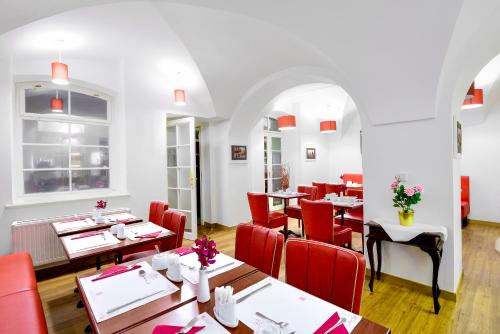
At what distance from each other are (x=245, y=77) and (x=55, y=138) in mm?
2874

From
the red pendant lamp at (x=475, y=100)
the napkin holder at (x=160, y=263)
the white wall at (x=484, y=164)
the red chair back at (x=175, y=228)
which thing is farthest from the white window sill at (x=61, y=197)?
the white wall at (x=484, y=164)

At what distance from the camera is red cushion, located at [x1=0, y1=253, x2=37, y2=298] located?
1.82 meters

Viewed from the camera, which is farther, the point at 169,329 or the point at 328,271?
the point at 328,271

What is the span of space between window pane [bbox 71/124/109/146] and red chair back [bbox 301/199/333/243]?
3144 mm

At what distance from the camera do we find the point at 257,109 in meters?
4.85

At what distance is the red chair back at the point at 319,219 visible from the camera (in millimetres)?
2873

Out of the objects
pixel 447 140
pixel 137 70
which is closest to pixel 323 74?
pixel 447 140

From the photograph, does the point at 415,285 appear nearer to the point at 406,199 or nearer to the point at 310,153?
the point at 406,199

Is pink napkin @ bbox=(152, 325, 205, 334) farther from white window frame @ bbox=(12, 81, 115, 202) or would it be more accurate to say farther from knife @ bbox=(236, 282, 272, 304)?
white window frame @ bbox=(12, 81, 115, 202)

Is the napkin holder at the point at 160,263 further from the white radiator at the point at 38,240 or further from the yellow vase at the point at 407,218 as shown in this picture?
the yellow vase at the point at 407,218

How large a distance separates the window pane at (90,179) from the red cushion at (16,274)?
134 cm

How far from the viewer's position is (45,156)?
11.1 ft

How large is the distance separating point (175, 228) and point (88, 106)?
2.56 meters

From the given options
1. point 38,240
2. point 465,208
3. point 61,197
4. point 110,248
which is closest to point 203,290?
point 110,248
